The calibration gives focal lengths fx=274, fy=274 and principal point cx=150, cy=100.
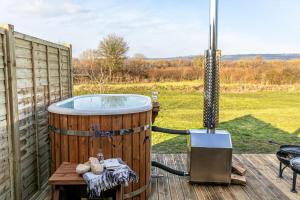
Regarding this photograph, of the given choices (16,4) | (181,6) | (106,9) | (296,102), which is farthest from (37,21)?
(296,102)

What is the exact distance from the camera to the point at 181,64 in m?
12.7

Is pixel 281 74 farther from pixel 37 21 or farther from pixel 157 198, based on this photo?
pixel 157 198

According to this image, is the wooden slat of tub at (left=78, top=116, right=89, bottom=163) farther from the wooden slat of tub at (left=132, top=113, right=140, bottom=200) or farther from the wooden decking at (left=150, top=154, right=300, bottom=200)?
the wooden decking at (left=150, top=154, right=300, bottom=200)

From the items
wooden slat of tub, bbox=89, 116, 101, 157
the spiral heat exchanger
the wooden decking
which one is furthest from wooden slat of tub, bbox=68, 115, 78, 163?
the spiral heat exchanger

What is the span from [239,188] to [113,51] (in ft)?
30.9

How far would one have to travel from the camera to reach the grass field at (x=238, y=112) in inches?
220

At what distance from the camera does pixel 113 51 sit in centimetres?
1186

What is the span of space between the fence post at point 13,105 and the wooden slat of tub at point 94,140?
0.67 metres

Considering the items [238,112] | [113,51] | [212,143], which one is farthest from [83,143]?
[113,51]

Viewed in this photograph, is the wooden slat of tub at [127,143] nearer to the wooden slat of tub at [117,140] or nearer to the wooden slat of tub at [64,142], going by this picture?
the wooden slat of tub at [117,140]

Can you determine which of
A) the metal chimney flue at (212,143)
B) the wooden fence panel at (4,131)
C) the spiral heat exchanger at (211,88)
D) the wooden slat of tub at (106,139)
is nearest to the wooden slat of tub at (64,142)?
the wooden slat of tub at (106,139)

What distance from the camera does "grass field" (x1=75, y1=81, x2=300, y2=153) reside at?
558cm

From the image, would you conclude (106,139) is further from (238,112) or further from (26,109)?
(238,112)

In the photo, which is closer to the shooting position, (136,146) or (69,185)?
(69,185)
